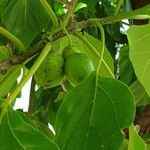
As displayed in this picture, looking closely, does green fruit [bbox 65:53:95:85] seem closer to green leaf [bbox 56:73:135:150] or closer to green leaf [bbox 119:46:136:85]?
green leaf [bbox 56:73:135:150]

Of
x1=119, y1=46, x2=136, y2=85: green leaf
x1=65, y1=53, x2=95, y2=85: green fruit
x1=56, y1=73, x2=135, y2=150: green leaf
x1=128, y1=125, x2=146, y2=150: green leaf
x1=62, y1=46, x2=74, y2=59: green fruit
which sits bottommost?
x1=119, y1=46, x2=136, y2=85: green leaf

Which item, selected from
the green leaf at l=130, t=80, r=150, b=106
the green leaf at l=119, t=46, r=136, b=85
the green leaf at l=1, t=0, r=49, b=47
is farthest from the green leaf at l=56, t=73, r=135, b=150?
the green leaf at l=119, t=46, r=136, b=85

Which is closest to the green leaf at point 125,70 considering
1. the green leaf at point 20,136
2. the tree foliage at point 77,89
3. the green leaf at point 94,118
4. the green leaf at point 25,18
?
the green leaf at point 25,18

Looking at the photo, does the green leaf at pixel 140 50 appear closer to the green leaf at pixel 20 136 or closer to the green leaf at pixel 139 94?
the green leaf at pixel 20 136

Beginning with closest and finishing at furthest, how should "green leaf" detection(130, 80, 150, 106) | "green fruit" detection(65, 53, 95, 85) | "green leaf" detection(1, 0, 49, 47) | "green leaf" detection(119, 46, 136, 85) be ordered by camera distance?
1. "green fruit" detection(65, 53, 95, 85)
2. "green leaf" detection(1, 0, 49, 47)
3. "green leaf" detection(130, 80, 150, 106)
4. "green leaf" detection(119, 46, 136, 85)

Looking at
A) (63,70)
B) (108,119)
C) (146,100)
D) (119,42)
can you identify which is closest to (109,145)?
(108,119)

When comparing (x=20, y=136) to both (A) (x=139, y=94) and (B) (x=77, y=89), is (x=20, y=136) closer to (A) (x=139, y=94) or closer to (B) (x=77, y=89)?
(B) (x=77, y=89)
